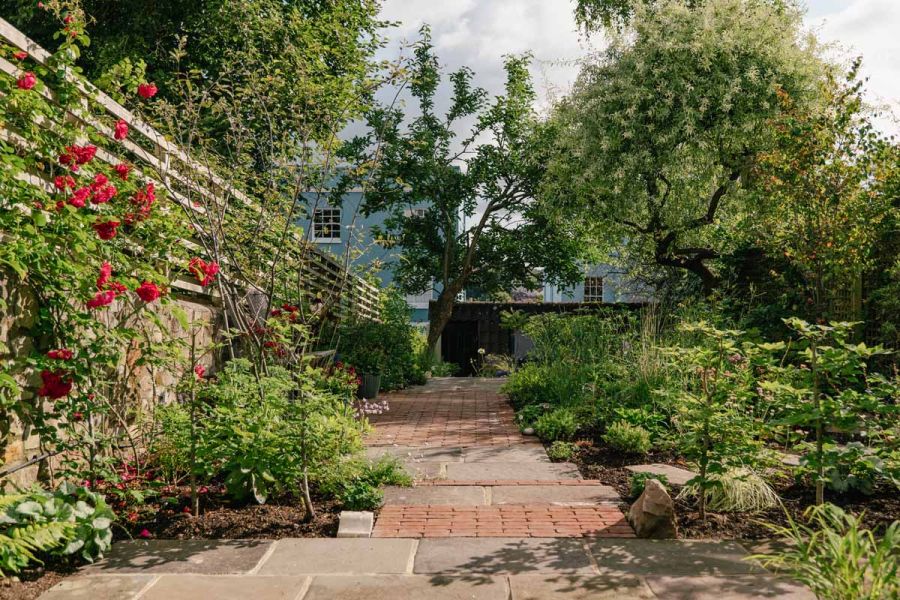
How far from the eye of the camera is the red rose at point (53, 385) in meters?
3.49

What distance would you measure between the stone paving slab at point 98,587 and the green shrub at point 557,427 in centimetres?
380

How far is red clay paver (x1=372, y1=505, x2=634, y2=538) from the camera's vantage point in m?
3.72

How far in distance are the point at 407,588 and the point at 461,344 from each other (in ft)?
52.0

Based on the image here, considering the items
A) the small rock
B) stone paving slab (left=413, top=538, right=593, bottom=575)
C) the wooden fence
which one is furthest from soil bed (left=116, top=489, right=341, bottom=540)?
the wooden fence

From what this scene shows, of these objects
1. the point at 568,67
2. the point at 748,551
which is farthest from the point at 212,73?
the point at 748,551

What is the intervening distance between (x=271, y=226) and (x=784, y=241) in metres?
5.39

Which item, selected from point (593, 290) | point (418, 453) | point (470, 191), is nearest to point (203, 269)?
point (418, 453)

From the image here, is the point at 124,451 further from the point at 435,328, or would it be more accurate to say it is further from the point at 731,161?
the point at 435,328

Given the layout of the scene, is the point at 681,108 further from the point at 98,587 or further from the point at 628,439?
the point at 98,587

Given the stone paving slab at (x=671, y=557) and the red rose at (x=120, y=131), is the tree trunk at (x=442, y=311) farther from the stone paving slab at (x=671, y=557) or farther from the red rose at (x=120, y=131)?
the stone paving slab at (x=671, y=557)

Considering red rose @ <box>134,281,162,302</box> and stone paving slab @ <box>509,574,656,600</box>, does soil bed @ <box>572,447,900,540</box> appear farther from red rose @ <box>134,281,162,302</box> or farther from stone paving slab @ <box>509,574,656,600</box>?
red rose @ <box>134,281,162,302</box>

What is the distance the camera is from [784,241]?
749 centimetres

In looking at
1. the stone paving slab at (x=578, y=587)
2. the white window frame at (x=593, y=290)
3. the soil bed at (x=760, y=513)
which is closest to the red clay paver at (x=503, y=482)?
the soil bed at (x=760, y=513)

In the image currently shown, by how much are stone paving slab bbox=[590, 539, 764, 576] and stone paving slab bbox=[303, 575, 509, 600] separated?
57 cm
